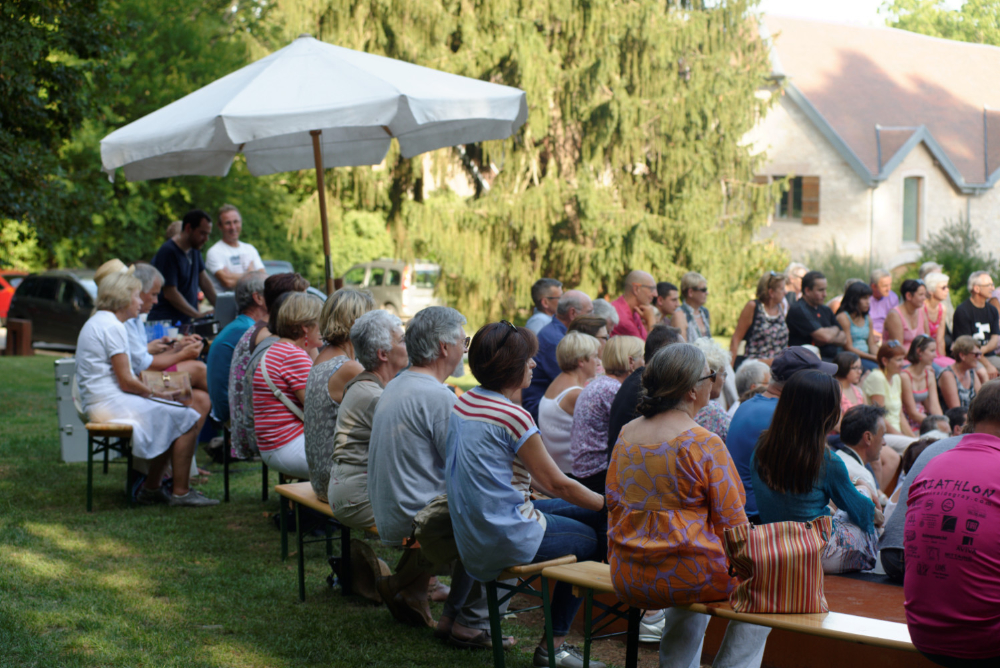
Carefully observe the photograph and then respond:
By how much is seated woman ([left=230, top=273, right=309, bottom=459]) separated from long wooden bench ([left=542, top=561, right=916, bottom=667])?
2993 millimetres

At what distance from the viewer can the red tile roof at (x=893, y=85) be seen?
31.8 metres

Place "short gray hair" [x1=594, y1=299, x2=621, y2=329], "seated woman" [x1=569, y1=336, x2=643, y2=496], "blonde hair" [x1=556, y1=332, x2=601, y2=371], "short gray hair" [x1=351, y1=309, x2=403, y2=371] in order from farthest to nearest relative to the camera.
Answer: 1. "short gray hair" [x1=594, y1=299, x2=621, y2=329]
2. "blonde hair" [x1=556, y1=332, x2=601, y2=371]
3. "seated woman" [x1=569, y1=336, x2=643, y2=496]
4. "short gray hair" [x1=351, y1=309, x2=403, y2=371]

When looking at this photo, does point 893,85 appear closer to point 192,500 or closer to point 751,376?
point 751,376

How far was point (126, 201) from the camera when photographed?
2488 centimetres

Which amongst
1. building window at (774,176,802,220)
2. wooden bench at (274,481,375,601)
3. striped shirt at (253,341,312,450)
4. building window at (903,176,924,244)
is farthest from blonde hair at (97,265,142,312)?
building window at (903,176,924,244)

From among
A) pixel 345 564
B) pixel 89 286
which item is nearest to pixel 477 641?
pixel 345 564

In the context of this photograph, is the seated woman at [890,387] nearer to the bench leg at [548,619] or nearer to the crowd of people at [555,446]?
the crowd of people at [555,446]

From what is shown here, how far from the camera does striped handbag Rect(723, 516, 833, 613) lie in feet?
10.6

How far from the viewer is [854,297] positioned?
9609 millimetres

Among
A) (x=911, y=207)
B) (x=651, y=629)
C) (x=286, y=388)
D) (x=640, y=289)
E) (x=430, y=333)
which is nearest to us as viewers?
(x=430, y=333)

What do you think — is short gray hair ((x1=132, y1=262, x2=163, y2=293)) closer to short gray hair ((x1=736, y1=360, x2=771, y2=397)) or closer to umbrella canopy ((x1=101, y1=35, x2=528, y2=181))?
umbrella canopy ((x1=101, y1=35, x2=528, y2=181))

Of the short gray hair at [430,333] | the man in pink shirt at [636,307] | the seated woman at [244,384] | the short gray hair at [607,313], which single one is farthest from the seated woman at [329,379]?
the man in pink shirt at [636,307]

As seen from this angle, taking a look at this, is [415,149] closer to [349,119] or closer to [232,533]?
[349,119]

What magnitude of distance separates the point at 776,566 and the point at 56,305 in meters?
20.2
